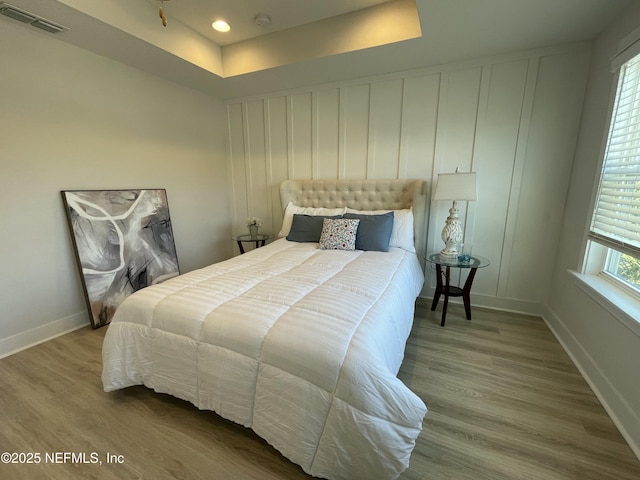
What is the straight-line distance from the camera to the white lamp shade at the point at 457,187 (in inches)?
95.7

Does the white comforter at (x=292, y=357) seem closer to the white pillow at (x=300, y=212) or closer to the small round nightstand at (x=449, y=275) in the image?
the small round nightstand at (x=449, y=275)

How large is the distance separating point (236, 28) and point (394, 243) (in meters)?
2.69

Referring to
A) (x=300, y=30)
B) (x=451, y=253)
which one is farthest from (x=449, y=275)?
(x=300, y=30)

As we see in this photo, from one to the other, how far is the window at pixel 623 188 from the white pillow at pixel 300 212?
2116 millimetres

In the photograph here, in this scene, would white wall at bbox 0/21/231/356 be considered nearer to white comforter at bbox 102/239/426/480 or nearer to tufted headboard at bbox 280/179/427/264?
white comforter at bbox 102/239/426/480

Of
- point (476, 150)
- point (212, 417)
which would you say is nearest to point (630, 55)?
point (476, 150)

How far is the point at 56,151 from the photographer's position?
7.72 ft

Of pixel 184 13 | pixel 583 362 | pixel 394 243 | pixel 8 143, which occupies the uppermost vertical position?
pixel 184 13

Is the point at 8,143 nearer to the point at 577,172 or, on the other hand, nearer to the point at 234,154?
the point at 234,154

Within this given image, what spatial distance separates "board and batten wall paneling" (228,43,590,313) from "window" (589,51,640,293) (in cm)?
60

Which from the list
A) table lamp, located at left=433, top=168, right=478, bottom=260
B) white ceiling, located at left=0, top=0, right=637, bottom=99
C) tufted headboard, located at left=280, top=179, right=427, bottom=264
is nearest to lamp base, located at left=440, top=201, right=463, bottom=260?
table lamp, located at left=433, top=168, right=478, bottom=260

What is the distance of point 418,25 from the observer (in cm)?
223

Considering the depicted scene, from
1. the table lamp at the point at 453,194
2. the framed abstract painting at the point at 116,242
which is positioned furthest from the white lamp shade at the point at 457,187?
the framed abstract painting at the point at 116,242

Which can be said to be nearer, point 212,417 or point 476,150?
point 212,417
